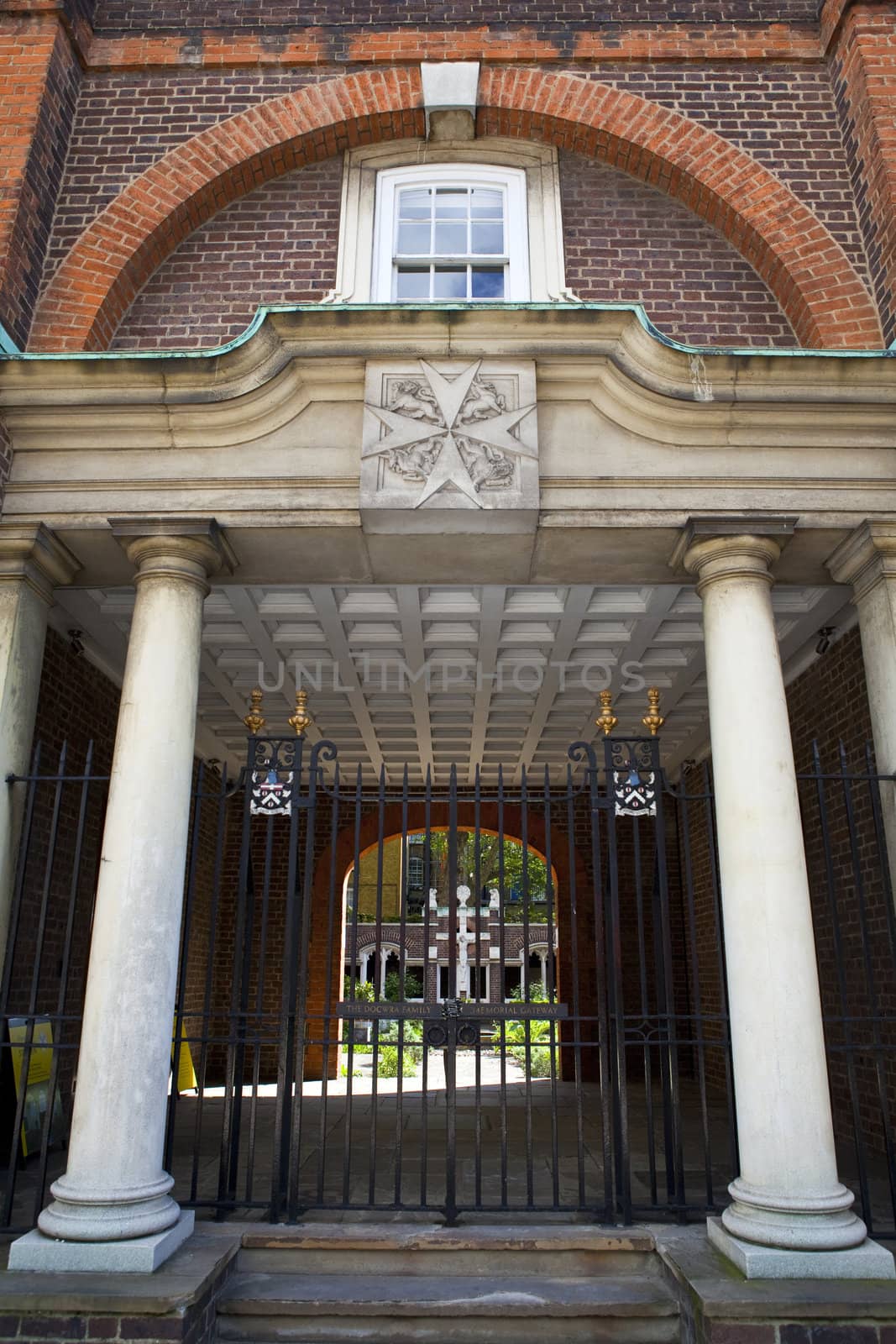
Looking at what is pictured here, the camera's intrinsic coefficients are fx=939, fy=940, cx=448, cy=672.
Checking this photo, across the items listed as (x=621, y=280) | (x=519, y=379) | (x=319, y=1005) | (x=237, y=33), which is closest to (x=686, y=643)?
(x=621, y=280)

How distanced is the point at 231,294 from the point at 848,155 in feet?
16.5

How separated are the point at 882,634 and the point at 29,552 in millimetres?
5341

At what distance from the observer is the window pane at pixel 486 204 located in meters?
8.04

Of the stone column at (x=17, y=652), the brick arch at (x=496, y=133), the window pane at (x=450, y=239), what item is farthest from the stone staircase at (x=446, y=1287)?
the window pane at (x=450, y=239)

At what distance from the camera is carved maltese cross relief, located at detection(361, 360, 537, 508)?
19.1ft

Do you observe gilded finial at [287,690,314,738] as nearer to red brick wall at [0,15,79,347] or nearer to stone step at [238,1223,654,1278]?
stone step at [238,1223,654,1278]

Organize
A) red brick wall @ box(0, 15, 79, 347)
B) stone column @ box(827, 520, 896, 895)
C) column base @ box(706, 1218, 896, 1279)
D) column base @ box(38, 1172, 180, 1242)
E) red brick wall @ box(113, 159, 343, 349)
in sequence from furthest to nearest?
red brick wall @ box(113, 159, 343, 349)
red brick wall @ box(0, 15, 79, 347)
stone column @ box(827, 520, 896, 895)
column base @ box(38, 1172, 180, 1242)
column base @ box(706, 1218, 896, 1279)

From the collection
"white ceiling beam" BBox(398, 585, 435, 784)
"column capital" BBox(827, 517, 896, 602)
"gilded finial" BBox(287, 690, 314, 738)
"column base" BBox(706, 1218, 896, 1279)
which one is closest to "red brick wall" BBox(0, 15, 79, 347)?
"gilded finial" BBox(287, 690, 314, 738)

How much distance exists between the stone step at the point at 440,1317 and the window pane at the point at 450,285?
6933 millimetres

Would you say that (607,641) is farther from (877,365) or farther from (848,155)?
(848,155)

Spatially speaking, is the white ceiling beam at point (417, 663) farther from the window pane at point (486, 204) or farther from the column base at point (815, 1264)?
the window pane at point (486, 204)

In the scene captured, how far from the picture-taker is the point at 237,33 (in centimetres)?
805

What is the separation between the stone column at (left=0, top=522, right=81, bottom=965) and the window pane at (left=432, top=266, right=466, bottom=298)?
3.74m

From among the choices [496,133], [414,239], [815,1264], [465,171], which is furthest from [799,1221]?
[496,133]
